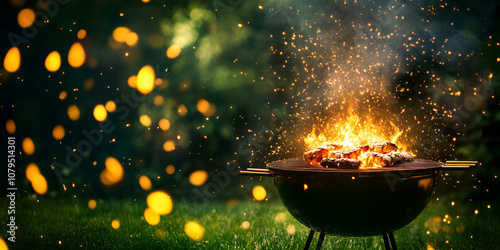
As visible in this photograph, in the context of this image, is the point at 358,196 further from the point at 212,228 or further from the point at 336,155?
the point at 212,228

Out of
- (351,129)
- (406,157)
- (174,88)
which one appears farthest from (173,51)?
(406,157)

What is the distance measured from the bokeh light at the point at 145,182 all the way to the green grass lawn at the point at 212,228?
33 centimetres

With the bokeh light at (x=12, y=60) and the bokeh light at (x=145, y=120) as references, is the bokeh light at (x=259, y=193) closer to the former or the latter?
the bokeh light at (x=145, y=120)

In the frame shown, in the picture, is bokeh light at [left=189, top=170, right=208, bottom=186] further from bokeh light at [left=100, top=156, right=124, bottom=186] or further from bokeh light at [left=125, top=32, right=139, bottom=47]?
bokeh light at [left=125, top=32, right=139, bottom=47]

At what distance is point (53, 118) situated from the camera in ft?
17.0

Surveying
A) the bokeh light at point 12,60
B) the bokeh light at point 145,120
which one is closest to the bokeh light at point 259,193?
the bokeh light at point 145,120

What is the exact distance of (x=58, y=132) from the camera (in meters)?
5.17

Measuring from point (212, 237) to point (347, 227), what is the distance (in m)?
1.77

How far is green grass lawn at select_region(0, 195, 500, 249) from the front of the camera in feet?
11.5

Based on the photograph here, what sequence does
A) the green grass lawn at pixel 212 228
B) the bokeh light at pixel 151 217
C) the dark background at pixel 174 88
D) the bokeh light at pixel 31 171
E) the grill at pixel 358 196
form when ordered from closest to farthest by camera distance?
the grill at pixel 358 196 < the green grass lawn at pixel 212 228 < the bokeh light at pixel 151 217 < the dark background at pixel 174 88 < the bokeh light at pixel 31 171

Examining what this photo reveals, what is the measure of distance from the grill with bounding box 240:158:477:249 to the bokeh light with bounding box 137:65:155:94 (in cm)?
327

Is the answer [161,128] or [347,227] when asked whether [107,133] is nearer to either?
[161,128]

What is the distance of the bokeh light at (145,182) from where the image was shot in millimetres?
5211

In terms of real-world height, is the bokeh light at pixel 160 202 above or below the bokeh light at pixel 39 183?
above
